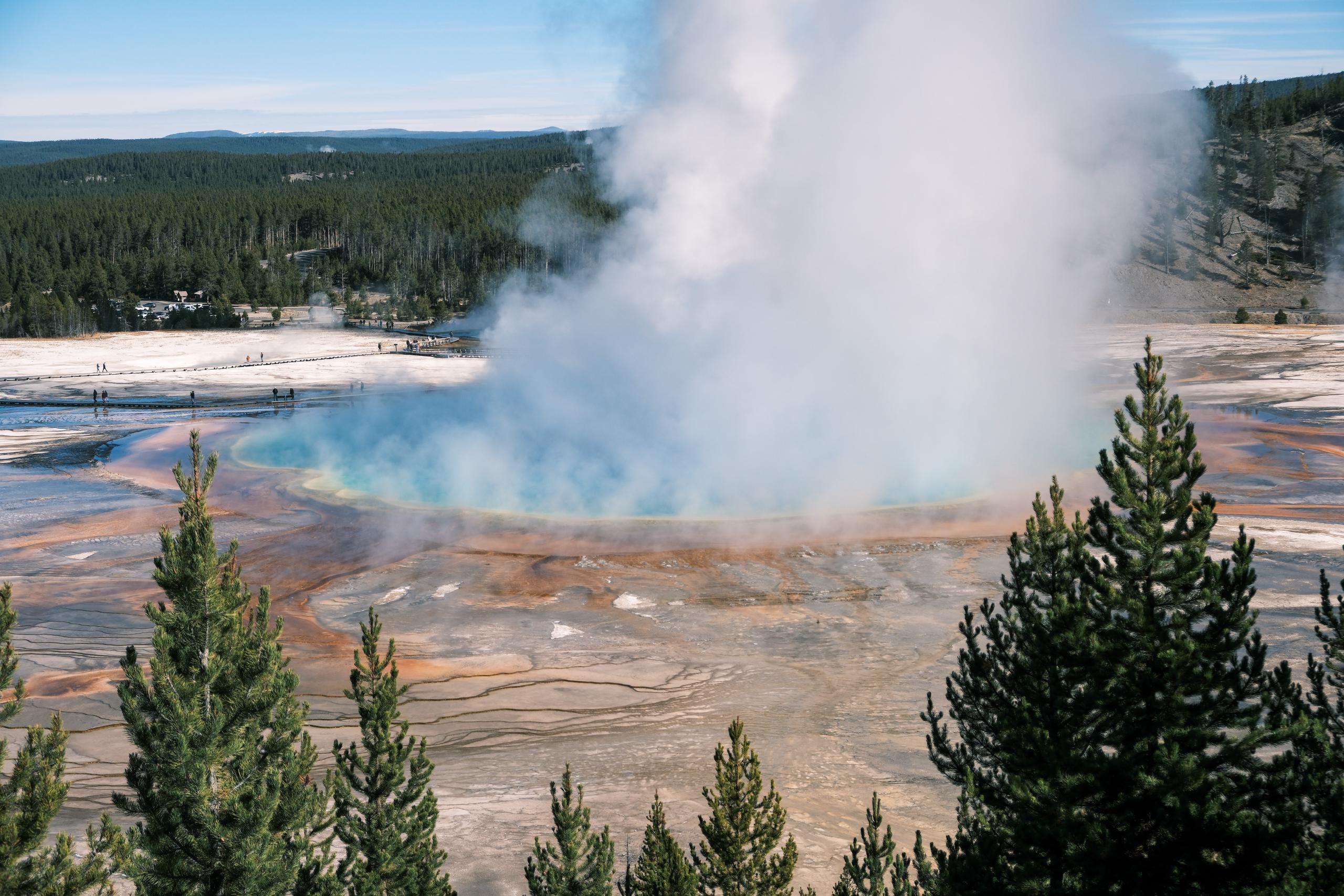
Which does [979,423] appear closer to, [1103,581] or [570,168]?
[1103,581]

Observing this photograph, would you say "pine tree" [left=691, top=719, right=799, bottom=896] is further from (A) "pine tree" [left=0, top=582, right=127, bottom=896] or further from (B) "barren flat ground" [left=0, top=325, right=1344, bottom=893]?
(A) "pine tree" [left=0, top=582, right=127, bottom=896]

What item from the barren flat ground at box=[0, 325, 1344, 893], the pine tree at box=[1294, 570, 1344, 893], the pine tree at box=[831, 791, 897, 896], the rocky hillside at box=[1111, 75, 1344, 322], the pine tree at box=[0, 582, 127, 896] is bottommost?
the barren flat ground at box=[0, 325, 1344, 893]

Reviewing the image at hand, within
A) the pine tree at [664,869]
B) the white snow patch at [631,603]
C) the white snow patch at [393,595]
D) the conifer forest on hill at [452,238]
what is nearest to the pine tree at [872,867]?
the pine tree at [664,869]

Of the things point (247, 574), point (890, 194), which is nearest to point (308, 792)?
point (247, 574)

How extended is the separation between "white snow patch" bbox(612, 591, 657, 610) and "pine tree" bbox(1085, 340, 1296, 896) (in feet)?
38.6

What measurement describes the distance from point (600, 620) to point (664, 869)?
892cm

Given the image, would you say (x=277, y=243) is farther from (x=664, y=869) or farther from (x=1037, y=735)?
(x=1037, y=735)

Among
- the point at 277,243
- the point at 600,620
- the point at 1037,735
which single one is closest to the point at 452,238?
the point at 277,243

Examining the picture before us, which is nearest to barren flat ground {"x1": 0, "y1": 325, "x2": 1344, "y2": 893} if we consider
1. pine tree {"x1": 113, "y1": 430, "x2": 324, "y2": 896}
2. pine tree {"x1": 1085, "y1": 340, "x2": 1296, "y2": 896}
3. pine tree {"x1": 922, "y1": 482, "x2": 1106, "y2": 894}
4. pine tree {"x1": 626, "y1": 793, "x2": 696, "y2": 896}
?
pine tree {"x1": 626, "y1": 793, "x2": 696, "y2": 896}

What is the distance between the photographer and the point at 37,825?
7.61 meters

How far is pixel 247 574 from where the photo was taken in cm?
1988

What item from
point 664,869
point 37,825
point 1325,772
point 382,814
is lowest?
point 664,869

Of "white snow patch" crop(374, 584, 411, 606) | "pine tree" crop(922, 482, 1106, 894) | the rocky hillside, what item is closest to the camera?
"pine tree" crop(922, 482, 1106, 894)

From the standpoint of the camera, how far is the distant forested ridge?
79312 mm
